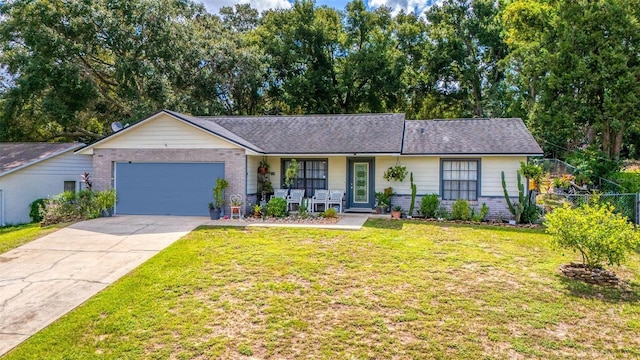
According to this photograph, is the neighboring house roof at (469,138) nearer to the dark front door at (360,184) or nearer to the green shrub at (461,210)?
the dark front door at (360,184)

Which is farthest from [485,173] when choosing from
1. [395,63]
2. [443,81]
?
[443,81]

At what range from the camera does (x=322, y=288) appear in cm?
707

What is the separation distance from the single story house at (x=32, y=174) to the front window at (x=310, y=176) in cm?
974

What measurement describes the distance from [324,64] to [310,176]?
18100 mm

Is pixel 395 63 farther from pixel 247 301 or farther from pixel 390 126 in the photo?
pixel 247 301

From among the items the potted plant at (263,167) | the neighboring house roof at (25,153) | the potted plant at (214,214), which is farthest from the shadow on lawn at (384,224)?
the neighboring house roof at (25,153)

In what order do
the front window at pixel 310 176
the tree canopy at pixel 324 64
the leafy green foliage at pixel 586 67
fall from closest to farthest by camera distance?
1. the front window at pixel 310 176
2. the leafy green foliage at pixel 586 67
3. the tree canopy at pixel 324 64

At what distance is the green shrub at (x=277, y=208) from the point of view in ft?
45.1

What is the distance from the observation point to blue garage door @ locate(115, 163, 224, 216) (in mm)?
14203

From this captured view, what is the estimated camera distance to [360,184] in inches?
616

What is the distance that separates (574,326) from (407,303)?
95.7 inches

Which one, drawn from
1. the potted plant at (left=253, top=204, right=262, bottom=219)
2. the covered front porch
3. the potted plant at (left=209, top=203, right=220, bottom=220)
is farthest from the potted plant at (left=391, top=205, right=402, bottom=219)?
the potted plant at (left=209, top=203, right=220, bottom=220)

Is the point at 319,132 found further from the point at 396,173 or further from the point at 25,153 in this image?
the point at 25,153

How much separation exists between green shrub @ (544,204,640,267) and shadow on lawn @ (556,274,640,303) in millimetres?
515
